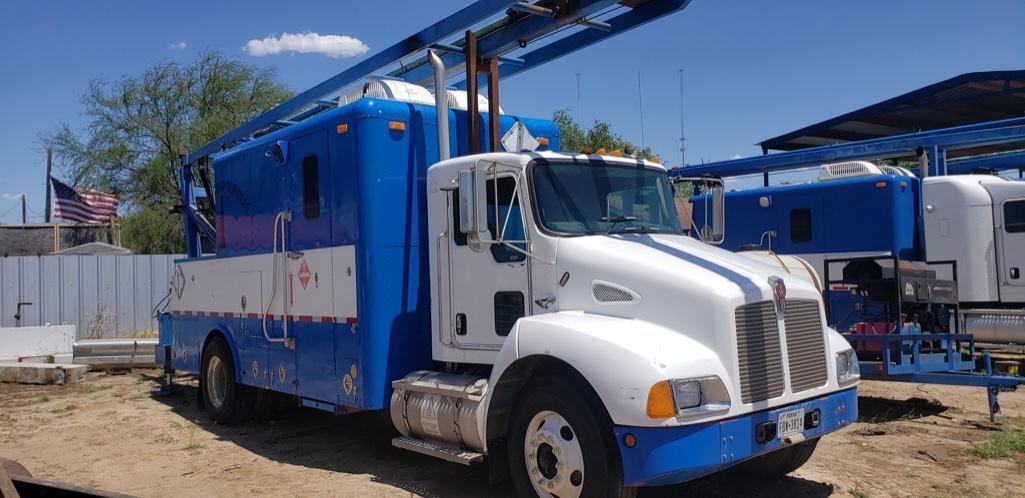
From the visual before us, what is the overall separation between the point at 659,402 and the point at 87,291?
17901 millimetres

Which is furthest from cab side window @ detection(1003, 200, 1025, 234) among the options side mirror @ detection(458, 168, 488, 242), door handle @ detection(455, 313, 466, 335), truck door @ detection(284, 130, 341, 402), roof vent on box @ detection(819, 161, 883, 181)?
truck door @ detection(284, 130, 341, 402)

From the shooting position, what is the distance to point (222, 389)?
9.95 m

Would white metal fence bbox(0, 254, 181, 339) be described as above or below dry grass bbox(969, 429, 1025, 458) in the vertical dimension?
above

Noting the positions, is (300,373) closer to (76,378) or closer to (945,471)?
(945,471)

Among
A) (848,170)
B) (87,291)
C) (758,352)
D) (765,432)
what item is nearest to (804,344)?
(758,352)

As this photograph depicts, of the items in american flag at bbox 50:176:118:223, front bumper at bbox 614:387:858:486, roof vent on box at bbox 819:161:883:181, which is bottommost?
front bumper at bbox 614:387:858:486

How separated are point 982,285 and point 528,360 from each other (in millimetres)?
9924

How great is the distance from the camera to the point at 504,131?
7828 mm

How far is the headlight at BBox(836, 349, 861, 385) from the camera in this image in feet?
19.2

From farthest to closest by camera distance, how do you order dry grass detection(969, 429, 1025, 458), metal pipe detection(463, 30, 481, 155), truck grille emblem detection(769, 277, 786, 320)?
1. dry grass detection(969, 429, 1025, 458)
2. metal pipe detection(463, 30, 481, 155)
3. truck grille emblem detection(769, 277, 786, 320)

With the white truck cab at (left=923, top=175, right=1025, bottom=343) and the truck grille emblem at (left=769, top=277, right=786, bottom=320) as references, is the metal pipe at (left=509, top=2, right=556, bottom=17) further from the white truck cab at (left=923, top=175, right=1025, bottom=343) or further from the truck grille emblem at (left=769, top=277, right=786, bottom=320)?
the white truck cab at (left=923, top=175, right=1025, bottom=343)

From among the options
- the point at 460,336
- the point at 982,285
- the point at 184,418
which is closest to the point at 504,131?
the point at 460,336

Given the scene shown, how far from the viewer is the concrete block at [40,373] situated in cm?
1341

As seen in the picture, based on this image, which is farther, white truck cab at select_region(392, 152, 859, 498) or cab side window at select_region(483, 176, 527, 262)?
cab side window at select_region(483, 176, 527, 262)
